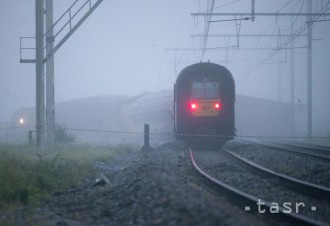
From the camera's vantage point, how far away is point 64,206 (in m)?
7.98

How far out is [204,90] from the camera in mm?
19062

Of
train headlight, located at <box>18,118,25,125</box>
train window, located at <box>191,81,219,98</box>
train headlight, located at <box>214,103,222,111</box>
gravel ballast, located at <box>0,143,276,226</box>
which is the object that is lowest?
gravel ballast, located at <box>0,143,276,226</box>

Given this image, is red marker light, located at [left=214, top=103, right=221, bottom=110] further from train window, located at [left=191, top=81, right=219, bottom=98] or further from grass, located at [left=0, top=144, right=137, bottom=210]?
grass, located at [left=0, top=144, right=137, bottom=210]

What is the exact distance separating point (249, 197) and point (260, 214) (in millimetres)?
652

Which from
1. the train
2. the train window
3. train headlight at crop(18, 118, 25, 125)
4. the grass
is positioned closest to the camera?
the grass

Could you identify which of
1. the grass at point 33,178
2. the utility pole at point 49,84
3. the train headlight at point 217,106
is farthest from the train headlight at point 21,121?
the grass at point 33,178

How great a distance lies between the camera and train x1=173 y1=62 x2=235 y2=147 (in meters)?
18.7

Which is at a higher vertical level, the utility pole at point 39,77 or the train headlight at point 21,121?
the utility pole at point 39,77

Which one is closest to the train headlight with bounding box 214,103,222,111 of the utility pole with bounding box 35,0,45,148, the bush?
the utility pole with bounding box 35,0,45,148

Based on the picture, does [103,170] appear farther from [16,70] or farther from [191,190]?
[16,70]

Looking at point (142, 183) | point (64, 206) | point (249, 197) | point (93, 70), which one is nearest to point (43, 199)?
point (64, 206)

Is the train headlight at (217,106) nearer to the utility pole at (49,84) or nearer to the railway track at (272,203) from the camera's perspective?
the utility pole at (49,84)

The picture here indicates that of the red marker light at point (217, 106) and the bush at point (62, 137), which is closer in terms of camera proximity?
the red marker light at point (217, 106)

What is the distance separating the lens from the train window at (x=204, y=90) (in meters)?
18.9
